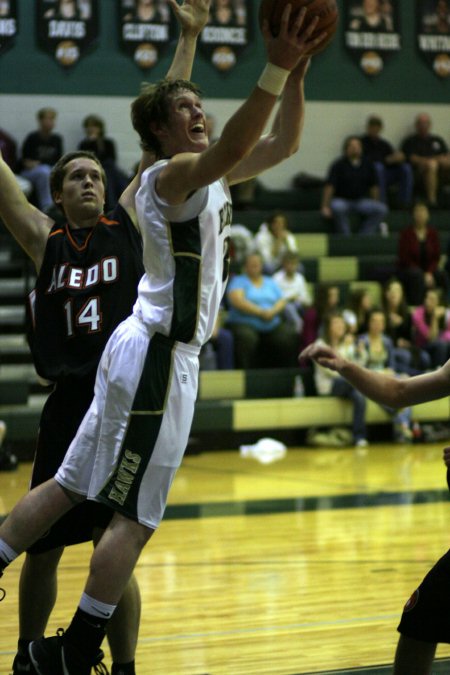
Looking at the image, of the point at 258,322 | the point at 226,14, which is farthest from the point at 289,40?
the point at 226,14

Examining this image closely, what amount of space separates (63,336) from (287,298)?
8467 millimetres

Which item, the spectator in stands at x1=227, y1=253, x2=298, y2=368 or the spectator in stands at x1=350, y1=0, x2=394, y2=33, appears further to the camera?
the spectator in stands at x1=350, y1=0, x2=394, y2=33

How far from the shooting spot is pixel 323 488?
8727mm

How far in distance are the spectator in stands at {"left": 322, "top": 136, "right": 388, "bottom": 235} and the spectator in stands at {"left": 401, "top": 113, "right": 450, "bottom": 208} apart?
105cm

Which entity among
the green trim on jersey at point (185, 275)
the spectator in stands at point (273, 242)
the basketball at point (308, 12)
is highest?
the basketball at point (308, 12)

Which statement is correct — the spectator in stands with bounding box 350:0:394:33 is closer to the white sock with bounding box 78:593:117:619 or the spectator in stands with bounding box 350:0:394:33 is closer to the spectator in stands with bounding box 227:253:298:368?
the spectator in stands with bounding box 227:253:298:368

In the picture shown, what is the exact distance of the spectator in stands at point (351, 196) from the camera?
14648 mm

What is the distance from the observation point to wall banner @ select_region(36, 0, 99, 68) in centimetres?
1421

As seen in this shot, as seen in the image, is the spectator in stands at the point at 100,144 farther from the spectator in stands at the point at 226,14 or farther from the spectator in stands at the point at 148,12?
the spectator in stands at the point at 226,14

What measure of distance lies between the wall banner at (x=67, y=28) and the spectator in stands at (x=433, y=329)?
526 cm

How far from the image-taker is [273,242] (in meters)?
12.9

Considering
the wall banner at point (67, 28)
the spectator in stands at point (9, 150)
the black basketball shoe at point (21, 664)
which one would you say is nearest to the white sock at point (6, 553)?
the black basketball shoe at point (21, 664)

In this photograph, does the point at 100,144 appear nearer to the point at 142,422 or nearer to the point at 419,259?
the point at 419,259

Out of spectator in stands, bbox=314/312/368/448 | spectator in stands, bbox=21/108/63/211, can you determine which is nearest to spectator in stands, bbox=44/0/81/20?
spectator in stands, bbox=21/108/63/211
